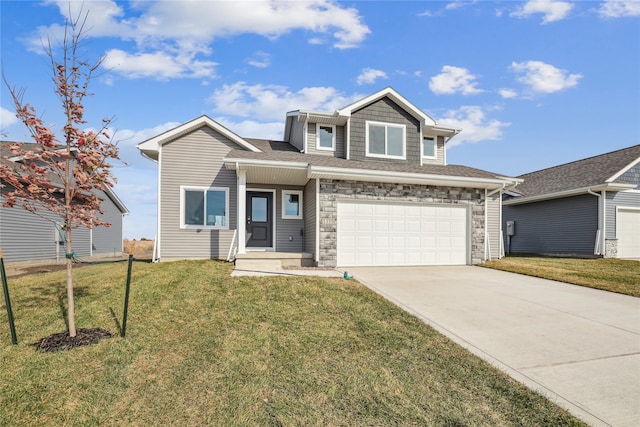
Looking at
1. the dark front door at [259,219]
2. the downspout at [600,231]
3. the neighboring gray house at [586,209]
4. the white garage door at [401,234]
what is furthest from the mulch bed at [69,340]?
the neighboring gray house at [586,209]

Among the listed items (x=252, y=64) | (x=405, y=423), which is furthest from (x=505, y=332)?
(x=252, y=64)

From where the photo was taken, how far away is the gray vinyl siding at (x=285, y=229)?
41.9ft

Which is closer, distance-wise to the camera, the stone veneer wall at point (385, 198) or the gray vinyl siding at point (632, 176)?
the stone veneer wall at point (385, 198)

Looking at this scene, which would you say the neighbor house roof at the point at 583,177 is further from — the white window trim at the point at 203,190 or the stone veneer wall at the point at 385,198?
the white window trim at the point at 203,190

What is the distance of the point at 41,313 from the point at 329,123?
10881 mm

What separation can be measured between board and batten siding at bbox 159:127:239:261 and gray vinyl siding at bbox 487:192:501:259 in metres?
10.4

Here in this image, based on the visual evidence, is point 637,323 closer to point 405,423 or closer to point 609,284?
point 609,284

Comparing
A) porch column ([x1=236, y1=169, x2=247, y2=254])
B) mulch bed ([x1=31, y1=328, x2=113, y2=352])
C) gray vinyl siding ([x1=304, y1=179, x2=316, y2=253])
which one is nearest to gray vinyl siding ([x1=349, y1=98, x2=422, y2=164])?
gray vinyl siding ([x1=304, y1=179, x2=316, y2=253])

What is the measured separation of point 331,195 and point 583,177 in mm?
14220

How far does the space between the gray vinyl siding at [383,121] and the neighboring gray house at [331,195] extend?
1.6 inches

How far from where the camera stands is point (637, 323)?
18.5 ft

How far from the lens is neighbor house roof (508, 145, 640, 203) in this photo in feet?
49.5

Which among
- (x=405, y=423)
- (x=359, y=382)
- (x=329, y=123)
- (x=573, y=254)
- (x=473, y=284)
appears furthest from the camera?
(x=573, y=254)

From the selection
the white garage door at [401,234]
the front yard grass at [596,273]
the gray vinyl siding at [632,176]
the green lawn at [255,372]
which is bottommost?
the green lawn at [255,372]
